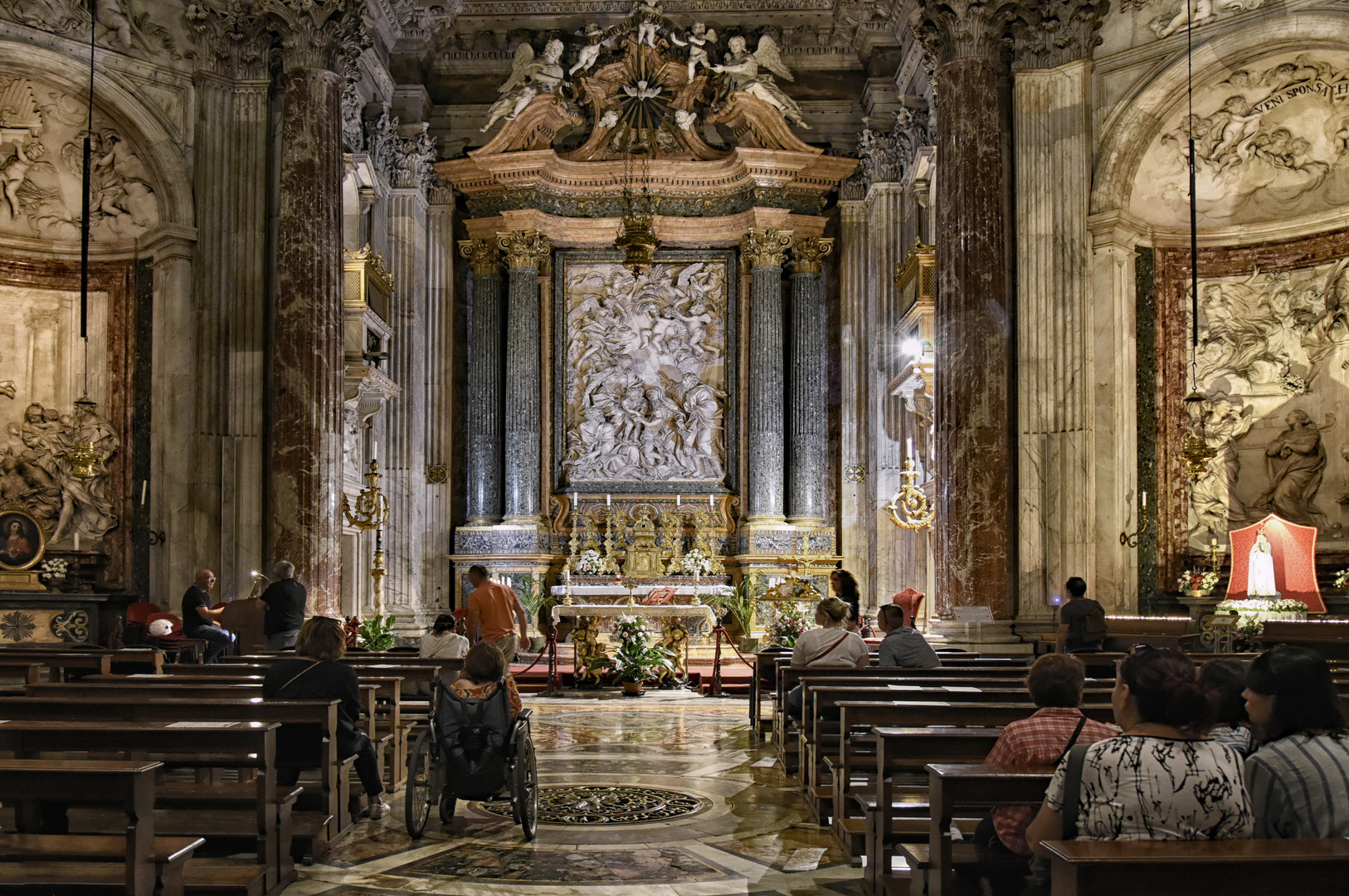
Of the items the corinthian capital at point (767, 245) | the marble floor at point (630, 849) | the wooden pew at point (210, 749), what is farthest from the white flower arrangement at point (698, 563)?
the wooden pew at point (210, 749)

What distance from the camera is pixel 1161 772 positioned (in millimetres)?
3693

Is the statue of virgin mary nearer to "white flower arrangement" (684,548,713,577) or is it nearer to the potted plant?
the potted plant

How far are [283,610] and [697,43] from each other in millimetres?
13193

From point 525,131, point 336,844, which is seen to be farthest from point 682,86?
point 336,844

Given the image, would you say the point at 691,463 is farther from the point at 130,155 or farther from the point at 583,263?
the point at 130,155

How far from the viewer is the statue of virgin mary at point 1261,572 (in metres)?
12.8

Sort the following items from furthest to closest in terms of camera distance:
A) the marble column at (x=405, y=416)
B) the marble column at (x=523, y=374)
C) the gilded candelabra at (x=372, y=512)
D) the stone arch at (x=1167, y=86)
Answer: the marble column at (x=523, y=374) → the marble column at (x=405, y=416) → the gilded candelabra at (x=372, y=512) → the stone arch at (x=1167, y=86)

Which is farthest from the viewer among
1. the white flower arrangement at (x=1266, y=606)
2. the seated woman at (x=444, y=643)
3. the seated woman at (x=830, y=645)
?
the white flower arrangement at (x=1266, y=606)

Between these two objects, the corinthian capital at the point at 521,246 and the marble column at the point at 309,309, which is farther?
the corinthian capital at the point at 521,246

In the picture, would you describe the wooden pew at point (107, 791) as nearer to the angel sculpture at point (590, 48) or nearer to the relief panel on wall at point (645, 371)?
the relief panel on wall at point (645, 371)

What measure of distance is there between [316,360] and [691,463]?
8.32 m

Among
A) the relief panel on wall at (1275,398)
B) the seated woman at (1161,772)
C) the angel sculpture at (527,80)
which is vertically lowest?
the seated woman at (1161,772)

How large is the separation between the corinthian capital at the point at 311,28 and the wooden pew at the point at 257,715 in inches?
407

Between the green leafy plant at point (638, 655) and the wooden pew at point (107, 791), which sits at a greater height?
the wooden pew at point (107, 791)
